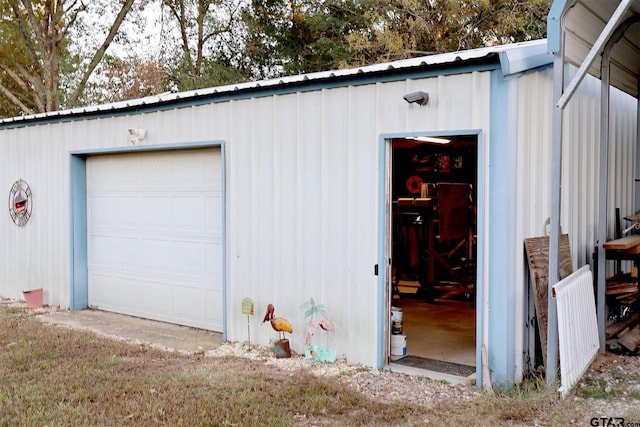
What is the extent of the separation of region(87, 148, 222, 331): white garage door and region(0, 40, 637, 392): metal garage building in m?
0.02

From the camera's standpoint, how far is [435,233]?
354 inches

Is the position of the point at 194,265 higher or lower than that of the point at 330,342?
higher

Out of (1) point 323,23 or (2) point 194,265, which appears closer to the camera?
(2) point 194,265

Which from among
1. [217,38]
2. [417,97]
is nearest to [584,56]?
[417,97]

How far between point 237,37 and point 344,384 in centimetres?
1506

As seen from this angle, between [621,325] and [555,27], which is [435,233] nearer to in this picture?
[621,325]

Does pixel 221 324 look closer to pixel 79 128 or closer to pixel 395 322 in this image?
pixel 395 322

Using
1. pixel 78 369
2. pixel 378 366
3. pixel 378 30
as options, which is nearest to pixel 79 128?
pixel 78 369

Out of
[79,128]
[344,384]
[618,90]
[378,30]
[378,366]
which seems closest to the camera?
[344,384]

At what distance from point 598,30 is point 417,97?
62.6 inches

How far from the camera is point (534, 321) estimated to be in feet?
16.2

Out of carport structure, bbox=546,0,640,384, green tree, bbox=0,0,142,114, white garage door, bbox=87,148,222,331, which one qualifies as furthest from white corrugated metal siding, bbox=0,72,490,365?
green tree, bbox=0,0,142,114

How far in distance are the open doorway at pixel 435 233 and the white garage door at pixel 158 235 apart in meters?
2.15

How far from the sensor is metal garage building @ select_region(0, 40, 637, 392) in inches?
184
